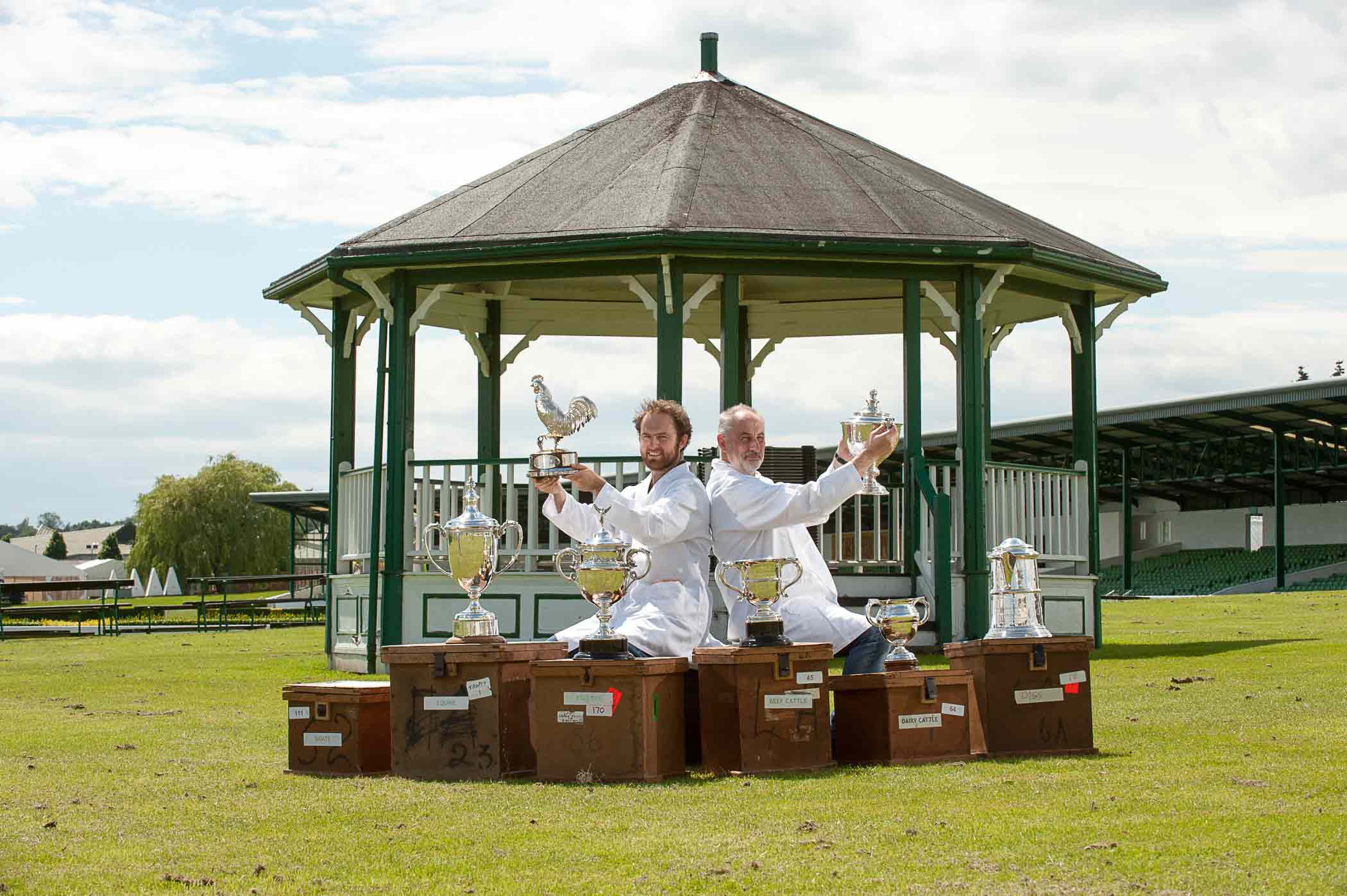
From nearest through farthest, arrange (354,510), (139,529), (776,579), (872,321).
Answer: (776,579)
(354,510)
(872,321)
(139,529)

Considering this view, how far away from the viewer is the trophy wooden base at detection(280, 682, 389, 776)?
823 centimetres

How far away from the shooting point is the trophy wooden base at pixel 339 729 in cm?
823

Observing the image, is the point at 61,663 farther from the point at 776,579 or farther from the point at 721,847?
the point at 721,847

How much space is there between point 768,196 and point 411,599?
5.10 meters

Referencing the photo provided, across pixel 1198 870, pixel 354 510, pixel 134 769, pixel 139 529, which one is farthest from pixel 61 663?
pixel 139 529

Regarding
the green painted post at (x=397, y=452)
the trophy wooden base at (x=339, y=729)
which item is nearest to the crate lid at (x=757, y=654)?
the trophy wooden base at (x=339, y=729)

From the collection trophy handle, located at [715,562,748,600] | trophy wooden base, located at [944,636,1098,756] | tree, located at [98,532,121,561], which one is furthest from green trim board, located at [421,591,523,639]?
tree, located at [98,532,121,561]

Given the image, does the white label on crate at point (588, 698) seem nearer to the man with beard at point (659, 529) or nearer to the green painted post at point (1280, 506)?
the man with beard at point (659, 529)

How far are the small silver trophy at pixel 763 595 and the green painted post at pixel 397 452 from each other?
8.28 meters

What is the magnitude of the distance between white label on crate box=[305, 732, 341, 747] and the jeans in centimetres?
257

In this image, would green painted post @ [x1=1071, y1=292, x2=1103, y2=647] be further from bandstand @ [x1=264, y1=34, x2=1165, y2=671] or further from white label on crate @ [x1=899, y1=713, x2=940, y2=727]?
white label on crate @ [x1=899, y1=713, x2=940, y2=727]

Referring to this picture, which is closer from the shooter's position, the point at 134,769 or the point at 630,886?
the point at 630,886

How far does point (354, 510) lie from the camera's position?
17.3m

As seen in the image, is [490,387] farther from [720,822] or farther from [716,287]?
[720,822]
